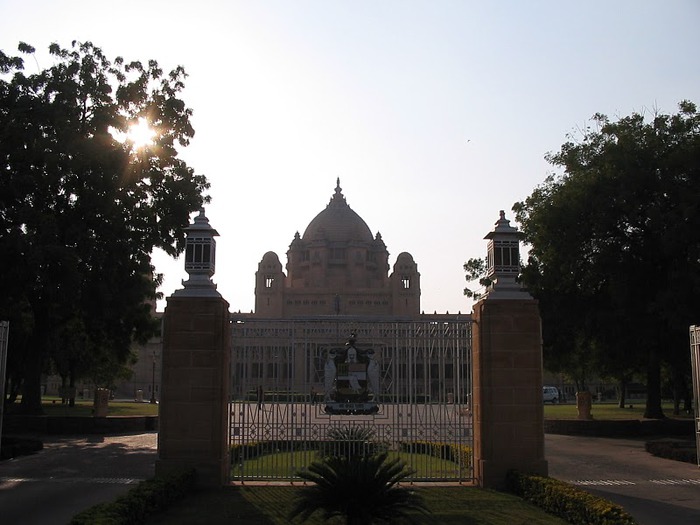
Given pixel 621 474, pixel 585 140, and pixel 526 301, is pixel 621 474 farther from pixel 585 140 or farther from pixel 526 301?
pixel 585 140

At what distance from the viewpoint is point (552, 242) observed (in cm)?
2222

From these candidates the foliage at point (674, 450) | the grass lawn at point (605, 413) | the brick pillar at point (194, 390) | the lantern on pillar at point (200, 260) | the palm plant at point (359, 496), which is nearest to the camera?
the palm plant at point (359, 496)

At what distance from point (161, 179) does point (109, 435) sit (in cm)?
770

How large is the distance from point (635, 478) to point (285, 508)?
6091mm

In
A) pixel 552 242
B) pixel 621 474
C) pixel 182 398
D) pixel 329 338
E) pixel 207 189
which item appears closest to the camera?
pixel 182 398

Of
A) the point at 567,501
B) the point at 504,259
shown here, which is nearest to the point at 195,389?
the point at 504,259

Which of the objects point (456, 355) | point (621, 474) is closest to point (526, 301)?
point (456, 355)

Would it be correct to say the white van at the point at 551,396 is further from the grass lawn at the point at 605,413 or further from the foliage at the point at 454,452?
the foliage at the point at 454,452

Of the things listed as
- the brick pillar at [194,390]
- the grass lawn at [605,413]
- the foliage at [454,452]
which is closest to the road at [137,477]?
the brick pillar at [194,390]

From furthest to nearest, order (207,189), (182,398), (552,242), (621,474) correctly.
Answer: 1. (207,189)
2. (552,242)
3. (621,474)
4. (182,398)

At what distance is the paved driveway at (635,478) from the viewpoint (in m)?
9.20

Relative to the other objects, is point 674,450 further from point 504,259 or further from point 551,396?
point 551,396

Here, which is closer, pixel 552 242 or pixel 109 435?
pixel 109 435

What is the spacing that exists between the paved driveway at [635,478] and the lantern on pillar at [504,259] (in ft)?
10.1
